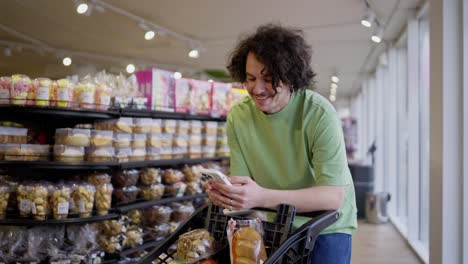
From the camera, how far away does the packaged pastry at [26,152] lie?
11.5 feet

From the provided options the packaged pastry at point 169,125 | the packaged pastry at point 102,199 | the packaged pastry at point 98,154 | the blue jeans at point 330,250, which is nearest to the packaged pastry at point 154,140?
the packaged pastry at point 169,125

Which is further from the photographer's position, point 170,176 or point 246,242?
point 170,176

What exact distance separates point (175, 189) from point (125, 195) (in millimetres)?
692

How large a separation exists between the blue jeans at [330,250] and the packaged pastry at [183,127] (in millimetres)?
3138

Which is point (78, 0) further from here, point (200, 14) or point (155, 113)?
point (155, 113)

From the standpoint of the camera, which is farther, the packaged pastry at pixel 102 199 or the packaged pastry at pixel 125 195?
the packaged pastry at pixel 125 195

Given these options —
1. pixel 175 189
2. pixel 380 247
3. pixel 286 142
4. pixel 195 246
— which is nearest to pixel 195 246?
pixel 195 246

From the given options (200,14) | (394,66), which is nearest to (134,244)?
(200,14)

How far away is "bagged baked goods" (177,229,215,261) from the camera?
1.49 metres

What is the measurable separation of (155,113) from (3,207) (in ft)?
4.70

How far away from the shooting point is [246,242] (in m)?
1.41

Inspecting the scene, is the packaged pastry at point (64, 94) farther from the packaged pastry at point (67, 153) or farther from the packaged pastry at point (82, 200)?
the packaged pastry at point (82, 200)

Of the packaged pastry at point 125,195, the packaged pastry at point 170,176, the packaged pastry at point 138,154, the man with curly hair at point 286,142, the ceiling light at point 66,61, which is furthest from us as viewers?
the ceiling light at point 66,61

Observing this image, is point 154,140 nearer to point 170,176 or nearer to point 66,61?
point 170,176
